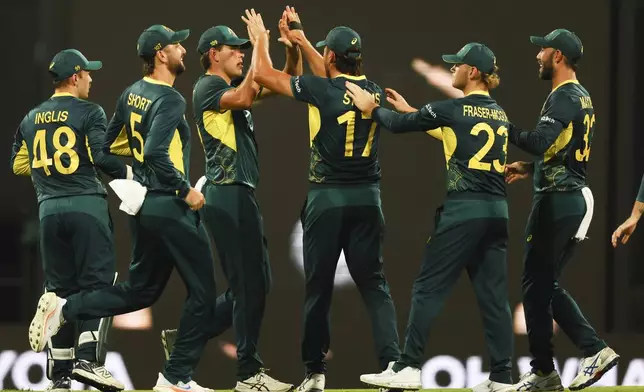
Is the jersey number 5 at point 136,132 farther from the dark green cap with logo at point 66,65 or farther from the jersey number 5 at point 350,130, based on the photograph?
the jersey number 5 at point 350,130

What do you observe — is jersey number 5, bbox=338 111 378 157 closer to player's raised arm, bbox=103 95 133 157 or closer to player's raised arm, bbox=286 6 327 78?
player's raised arm, bbox=286 6 327 78

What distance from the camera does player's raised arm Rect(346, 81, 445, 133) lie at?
7652mm

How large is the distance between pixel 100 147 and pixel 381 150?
98.9 inches

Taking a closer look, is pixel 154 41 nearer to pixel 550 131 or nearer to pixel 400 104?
pixel 400 104

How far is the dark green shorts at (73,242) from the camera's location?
808 centimetres

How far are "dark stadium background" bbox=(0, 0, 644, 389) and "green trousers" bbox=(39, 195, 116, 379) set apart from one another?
167 cm

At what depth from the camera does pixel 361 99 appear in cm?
773

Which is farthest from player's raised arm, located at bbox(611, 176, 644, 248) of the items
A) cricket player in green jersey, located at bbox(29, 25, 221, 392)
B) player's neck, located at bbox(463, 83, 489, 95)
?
cricket player in green jersey, located at bbox(29, 25, 221, 392)

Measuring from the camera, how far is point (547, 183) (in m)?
8.20

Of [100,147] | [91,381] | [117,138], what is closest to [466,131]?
[117,138]

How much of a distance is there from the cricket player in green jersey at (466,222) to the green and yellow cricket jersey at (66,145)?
158cm

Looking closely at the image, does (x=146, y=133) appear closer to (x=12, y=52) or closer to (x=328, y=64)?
(x=328, y=64)

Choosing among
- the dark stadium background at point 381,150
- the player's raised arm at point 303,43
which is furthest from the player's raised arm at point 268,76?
the dark stadium background at point 381,150

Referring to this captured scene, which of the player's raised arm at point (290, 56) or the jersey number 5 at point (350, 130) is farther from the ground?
the player's raised arm at point (290, 56)
